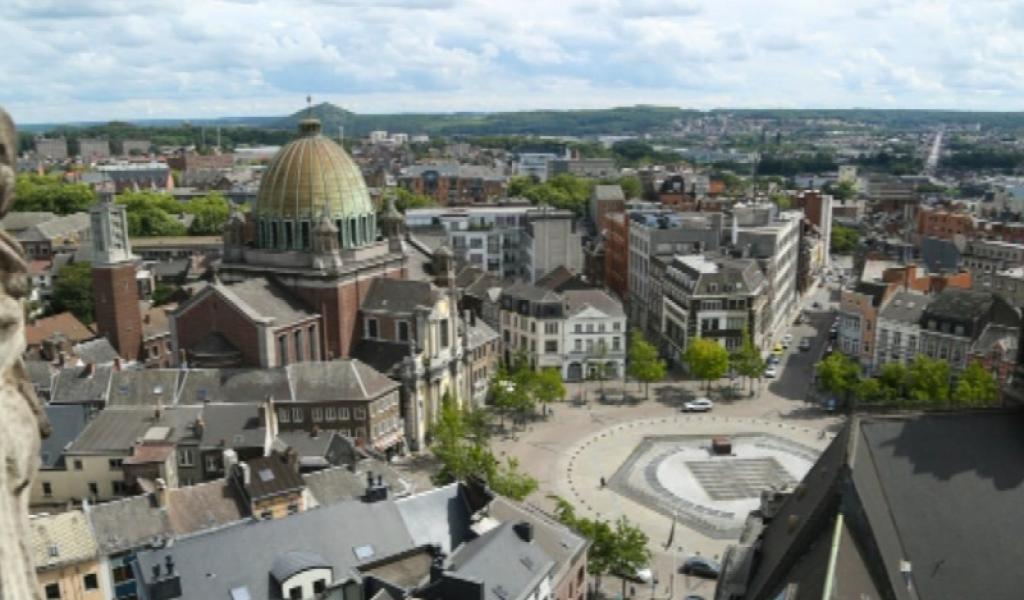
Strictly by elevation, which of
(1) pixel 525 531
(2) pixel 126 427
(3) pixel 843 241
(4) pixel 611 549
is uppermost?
(1) pixel 525 531

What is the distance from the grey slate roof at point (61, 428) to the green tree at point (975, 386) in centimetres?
6590

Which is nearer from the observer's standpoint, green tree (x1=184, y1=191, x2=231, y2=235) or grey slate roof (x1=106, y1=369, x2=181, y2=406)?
grey slate roof (x1=106, y1=369, x2=181, y2=406)

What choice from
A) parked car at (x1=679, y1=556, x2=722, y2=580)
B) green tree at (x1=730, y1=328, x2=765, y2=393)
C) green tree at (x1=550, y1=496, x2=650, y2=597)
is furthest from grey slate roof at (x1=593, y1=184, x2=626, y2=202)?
green tree at (x1=550, y1=496, x2=650, y2=597)

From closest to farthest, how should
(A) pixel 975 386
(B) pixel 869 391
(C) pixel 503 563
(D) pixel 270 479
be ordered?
(C) pixel 503 563
(D) pixel 270 479
(A) pixel 975 386
(B) pixel 869 391

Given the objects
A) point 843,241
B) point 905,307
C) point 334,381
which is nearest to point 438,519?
point 334,381

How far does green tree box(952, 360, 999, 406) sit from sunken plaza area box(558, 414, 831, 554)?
11305 millimetres

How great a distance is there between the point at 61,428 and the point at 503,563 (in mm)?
35159

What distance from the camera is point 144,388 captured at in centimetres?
6519

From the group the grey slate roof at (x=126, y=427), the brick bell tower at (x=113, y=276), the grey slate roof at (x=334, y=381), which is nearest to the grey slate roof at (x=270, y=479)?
the grey slate roof at (x=126, y=427)

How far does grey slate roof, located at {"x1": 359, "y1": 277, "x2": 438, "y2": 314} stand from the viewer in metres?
77.3

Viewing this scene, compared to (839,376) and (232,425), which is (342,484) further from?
(839,376)

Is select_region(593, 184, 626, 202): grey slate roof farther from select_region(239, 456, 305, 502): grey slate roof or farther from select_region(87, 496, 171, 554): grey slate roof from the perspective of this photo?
select_region(87, 496, 171, 554): grey slate roof

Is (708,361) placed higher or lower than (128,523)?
lower

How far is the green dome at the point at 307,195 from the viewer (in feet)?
252
